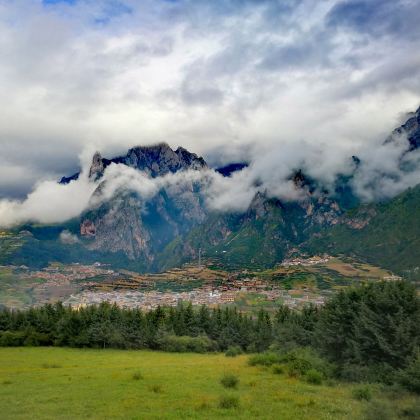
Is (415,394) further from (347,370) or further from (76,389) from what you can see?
(76,389)

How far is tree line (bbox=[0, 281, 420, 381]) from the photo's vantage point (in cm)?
3212

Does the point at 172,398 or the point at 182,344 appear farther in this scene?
the point at 182,344

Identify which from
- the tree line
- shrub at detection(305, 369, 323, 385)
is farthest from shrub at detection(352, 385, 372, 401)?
shrub at detection(305, 369, 323, 385)

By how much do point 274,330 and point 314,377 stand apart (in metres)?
63.6

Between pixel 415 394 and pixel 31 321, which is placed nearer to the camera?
pixel 415 394

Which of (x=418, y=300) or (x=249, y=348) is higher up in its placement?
(x=418, y=300)

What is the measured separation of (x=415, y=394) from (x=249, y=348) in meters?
67.0

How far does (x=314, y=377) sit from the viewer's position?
32.1 metres

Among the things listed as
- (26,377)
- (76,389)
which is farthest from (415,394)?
(26,377)

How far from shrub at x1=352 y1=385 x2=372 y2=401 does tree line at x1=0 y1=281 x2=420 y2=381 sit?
17.2ft

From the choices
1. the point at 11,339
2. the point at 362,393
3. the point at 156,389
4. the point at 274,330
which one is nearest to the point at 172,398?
the point at 156,389

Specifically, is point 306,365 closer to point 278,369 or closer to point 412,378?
point 278,369

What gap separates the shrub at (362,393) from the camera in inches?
958

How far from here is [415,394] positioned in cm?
2506
